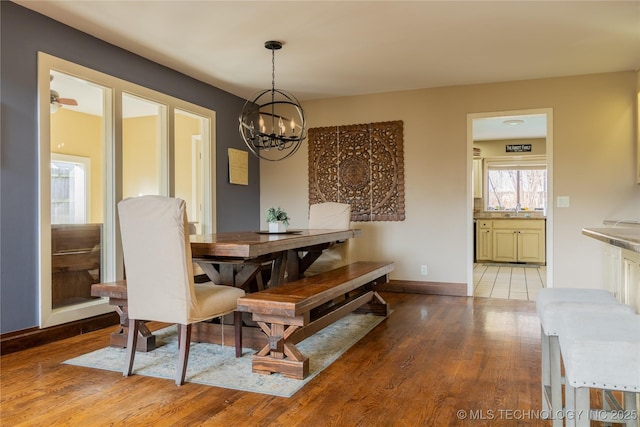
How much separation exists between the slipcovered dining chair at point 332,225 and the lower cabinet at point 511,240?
15.2ft

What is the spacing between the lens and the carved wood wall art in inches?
217

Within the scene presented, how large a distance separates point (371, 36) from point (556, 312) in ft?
8.98

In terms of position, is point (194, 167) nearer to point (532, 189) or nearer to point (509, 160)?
point (509, 160)

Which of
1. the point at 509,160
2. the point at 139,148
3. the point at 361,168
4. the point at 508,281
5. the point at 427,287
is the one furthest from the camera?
the point at 509,160

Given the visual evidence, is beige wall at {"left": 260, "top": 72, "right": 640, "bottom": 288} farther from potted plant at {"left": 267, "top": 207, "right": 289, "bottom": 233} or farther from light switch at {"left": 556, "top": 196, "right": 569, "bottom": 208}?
potted plant at {"left": 267, "top": 207, "right": 289, "bottom": 233}

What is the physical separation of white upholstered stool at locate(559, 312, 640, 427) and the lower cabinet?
7.28m

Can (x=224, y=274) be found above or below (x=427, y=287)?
above

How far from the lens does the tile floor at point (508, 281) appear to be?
531 cm

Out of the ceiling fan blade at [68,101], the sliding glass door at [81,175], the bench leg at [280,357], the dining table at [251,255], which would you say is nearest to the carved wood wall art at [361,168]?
the dining table at [251,255]

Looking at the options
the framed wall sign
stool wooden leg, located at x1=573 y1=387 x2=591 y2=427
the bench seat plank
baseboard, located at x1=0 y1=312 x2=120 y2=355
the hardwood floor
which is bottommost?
the hardwood floor

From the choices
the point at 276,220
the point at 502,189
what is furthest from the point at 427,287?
the point at 502,189

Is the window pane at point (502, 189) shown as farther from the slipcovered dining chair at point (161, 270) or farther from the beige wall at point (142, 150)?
the slipcovered dining chair at point (161, 270)

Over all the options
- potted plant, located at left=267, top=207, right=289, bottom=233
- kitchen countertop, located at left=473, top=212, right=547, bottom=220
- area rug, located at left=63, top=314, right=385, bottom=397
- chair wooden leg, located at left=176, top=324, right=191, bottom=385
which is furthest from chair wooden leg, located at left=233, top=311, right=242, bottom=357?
kitchen countertop, located at left=473, top=212, right=547, bottom=220

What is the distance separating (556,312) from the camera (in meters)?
1.73
